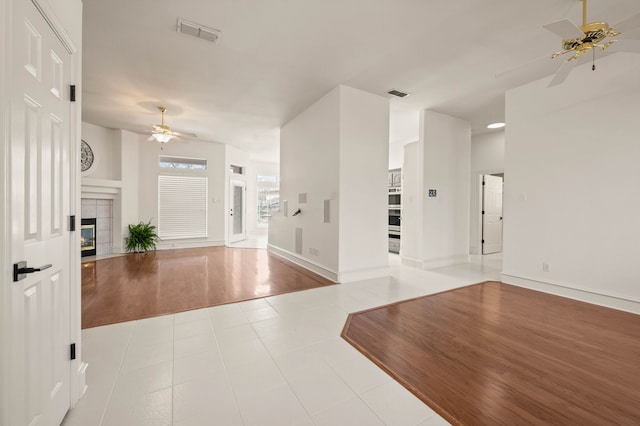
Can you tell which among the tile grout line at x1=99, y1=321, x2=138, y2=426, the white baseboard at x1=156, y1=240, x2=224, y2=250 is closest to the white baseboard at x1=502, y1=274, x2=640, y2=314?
the tile grout line at x1=99, y1=321, x2=138, y2=426

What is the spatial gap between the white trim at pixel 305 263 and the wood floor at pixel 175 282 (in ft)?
0.41

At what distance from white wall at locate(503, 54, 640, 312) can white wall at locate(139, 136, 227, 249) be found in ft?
24.8

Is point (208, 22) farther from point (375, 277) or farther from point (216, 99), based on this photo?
point (375, 277)

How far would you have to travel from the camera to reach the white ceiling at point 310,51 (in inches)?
104

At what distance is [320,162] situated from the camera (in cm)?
491

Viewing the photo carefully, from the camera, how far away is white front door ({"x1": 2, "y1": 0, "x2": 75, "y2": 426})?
112 cm

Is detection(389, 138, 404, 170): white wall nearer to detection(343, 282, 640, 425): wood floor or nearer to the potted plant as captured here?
detection(343, 282, 640, 425): wood floor

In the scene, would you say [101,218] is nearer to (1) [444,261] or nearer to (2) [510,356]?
(1) [444,261]

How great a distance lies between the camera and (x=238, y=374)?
1.97 meters

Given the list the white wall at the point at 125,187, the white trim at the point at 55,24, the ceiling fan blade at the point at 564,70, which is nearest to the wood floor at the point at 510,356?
the ceiling fan blade at the point at 564,70

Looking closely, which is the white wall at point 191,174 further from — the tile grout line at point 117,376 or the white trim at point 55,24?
the white trim at point 55,24

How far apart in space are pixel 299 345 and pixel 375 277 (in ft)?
8.39

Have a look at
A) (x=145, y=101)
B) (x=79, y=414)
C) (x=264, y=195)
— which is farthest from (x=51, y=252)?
(x=264, y=195)

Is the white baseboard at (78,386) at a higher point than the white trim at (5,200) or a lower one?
lower
